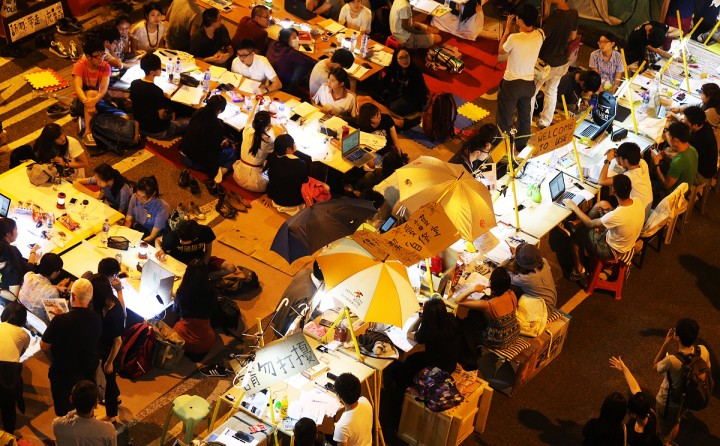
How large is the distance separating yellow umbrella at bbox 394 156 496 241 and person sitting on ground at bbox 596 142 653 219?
1.95m

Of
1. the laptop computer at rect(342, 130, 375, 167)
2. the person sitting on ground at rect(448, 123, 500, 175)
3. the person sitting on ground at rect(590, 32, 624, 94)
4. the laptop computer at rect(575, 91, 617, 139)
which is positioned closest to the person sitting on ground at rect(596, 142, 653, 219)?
the laptop computer at rect(575, 91, 617, 139)

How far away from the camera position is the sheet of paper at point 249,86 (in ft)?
44.9

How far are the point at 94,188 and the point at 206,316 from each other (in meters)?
2.64

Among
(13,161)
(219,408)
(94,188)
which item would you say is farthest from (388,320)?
(13,161)

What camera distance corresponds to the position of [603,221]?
11.7m

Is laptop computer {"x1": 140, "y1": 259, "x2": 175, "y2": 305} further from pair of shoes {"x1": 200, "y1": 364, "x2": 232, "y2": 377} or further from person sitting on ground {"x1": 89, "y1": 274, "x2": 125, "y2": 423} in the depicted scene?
pair of shoes {"x1": 200, "y1": 364, "x2": 232, "y2": 377}

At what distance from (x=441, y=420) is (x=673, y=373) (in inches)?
94.4

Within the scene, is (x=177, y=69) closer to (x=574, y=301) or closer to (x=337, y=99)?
(x=337, y=99)

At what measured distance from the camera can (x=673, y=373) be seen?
10.2m

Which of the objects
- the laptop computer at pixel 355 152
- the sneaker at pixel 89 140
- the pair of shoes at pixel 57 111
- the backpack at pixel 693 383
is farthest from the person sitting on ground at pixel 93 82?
the backpack at pixel 693 383

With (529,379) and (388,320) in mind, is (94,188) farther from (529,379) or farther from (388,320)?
(529,379)

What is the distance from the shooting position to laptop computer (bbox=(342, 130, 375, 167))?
41.8 ft

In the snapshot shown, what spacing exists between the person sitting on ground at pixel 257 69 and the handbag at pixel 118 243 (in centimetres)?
342

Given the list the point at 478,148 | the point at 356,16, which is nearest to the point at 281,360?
the point at 478,148
